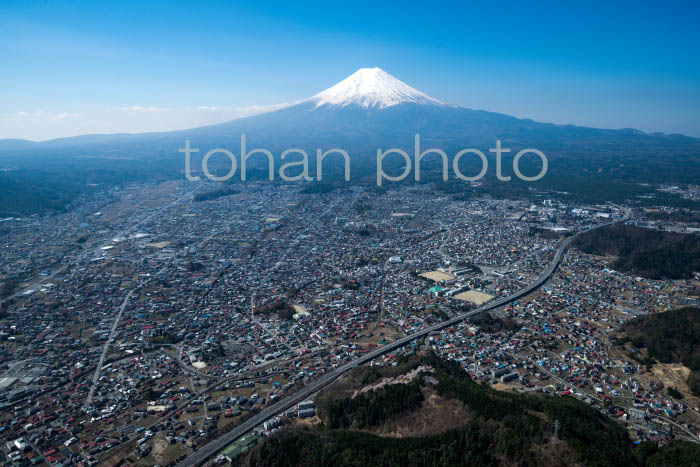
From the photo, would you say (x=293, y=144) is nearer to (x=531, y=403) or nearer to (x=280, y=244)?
(x=280, y=244)

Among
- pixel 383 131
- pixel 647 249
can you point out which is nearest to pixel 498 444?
pixel 647 249

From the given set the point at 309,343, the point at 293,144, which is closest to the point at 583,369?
the point at 309,343

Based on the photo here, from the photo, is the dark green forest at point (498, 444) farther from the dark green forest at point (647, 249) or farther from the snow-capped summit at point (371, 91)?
the snow-capped summit at point (371, 91)

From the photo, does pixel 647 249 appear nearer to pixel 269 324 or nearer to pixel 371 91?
pixel 269 324

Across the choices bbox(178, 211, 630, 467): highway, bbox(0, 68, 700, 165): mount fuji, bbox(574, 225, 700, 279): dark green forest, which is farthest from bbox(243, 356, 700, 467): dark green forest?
bbox(0, 68, 700, 165): mount fuji

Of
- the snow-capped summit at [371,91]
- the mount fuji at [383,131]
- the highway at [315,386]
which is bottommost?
the highway at [315,386]

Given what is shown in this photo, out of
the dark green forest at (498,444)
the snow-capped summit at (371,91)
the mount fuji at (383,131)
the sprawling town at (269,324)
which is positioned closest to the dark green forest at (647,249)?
the sprawling town at (269,324)
